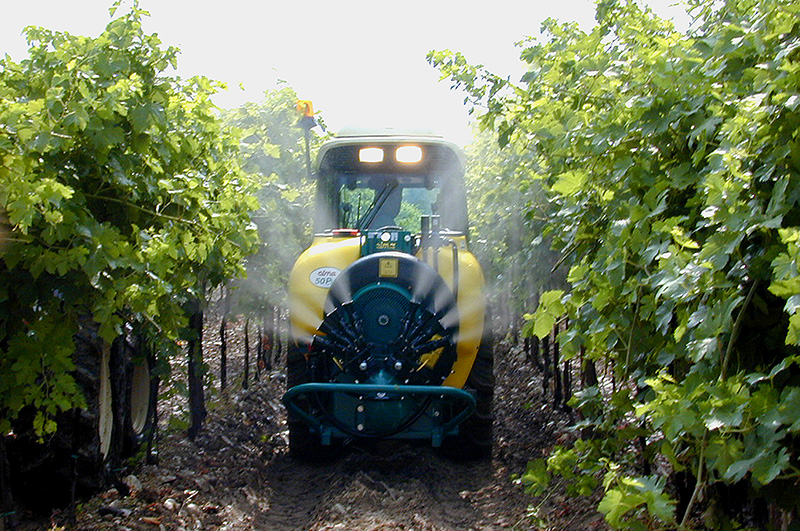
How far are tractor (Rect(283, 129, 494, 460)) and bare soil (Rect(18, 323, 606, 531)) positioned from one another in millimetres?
272

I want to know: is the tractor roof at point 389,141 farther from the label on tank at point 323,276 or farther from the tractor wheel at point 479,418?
the tractor wheel at point 479,418

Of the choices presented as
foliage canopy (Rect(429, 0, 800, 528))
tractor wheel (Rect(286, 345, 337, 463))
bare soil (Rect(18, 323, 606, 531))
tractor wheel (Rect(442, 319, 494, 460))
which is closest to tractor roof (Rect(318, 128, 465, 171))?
tractor wheel (Rect(442, 319, 494, 460))

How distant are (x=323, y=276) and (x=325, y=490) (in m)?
1.63

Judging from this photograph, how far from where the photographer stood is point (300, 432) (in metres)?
7.04

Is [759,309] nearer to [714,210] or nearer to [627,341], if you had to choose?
[714,210]

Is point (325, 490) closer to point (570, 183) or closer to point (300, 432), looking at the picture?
point (300, 432)

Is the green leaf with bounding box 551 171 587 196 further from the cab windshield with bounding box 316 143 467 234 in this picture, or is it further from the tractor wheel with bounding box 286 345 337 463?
the cab windshield with bounding box 316 143 467 234

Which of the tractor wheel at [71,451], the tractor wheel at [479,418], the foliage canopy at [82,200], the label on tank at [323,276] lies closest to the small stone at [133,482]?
the tractor wheel at [71,451]

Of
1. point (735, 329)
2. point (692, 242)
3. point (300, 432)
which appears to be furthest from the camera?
point (300, 432)

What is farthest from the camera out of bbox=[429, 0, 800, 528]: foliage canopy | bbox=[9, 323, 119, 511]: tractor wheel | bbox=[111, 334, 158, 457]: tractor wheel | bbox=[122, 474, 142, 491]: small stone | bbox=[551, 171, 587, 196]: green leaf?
bbox=[122, 474, 142, 491]: small stone

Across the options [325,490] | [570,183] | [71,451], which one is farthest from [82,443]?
[570,183]

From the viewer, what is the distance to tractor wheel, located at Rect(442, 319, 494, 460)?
6859mm

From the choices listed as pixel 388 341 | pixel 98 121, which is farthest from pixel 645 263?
pixel 388 341

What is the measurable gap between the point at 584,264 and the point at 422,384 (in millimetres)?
2973
